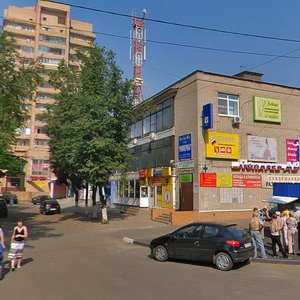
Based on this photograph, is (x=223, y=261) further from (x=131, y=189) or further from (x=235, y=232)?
(x=131, y=189)

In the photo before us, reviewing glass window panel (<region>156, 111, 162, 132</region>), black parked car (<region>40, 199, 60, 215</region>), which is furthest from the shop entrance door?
black parked car (<region>40, 199, 60, 215</region>)

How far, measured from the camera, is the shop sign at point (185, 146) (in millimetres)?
28984

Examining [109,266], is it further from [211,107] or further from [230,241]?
[211,107]

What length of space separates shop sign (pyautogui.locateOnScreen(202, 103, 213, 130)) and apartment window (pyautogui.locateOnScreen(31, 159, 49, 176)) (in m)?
58.2

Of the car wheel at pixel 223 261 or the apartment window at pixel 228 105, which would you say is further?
the apartment window at pixel 228 105

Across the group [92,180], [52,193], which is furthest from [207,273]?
[52,193]

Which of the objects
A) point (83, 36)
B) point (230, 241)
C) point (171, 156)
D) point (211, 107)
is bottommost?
point (230, 241)

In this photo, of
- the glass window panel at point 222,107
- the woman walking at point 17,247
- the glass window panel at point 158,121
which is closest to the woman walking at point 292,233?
the woman walking at point 17,247

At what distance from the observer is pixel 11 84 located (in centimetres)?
1828

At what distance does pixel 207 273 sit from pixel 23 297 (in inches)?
215

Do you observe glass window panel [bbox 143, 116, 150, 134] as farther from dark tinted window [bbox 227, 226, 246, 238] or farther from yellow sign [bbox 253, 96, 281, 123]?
dark tinted window [bbox 227, 226, 246, 238]

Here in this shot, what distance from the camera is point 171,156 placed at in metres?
31.7

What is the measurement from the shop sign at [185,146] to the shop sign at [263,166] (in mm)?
3304

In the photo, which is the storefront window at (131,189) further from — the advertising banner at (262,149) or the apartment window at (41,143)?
the apartment window at (41,143)
